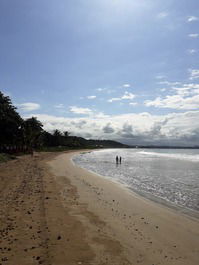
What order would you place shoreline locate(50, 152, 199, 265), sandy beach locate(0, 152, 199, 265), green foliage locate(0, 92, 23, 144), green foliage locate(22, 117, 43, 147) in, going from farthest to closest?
1. green foliage locate(22, 117, 43, 147)
2. green foliage locate(0, 92, 23, 144)
3. shoreline locate(50, 152, 199, 265)
4. sandy beach locate(0, 152, 199, 265)

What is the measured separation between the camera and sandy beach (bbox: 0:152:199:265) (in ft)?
24.0

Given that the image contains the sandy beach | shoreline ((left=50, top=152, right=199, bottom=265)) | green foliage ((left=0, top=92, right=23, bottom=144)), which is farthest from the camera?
green foliage ((left=0, top=92, right=23, bottom=144))

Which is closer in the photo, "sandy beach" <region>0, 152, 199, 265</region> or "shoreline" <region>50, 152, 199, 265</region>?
"sandy beach" <region>0, 152, 199, 265</region>

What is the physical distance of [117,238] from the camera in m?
8.98

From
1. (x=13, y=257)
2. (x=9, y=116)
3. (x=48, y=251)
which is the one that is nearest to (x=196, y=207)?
(x=48, y=251)

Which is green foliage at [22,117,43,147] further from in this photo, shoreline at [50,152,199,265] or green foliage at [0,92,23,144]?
shoreline at [50,152,199,265]

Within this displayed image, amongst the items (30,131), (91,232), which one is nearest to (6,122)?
(30,131)

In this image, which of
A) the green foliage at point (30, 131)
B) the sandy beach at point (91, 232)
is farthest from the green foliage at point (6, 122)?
the sandy beach at point (91, 232)

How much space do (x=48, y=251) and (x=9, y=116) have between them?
5410cm

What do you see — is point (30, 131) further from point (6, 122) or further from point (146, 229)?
point (146, 229)

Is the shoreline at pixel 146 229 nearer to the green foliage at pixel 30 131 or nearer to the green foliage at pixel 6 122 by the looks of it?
the green foliage at pixel 6 122

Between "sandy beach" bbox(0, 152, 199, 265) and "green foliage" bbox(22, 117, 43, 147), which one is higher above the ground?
"green foliage" bbox(22, 117, 43, 147)

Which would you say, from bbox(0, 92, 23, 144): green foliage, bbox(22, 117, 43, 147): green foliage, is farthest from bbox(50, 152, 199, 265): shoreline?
bbox(22, 117, 43, 147): green foliage

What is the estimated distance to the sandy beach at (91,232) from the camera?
7.33 m
